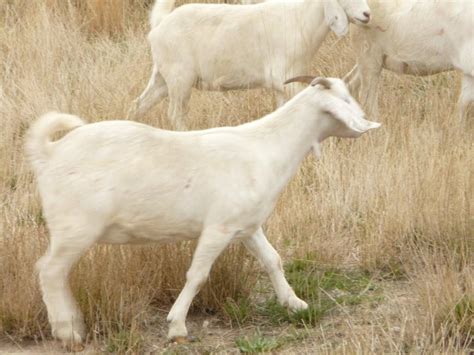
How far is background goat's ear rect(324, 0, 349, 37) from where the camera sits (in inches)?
301

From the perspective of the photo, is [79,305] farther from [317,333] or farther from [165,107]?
[165,107]

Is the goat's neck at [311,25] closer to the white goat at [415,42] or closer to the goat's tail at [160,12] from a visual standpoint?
the white goat at [415,42]

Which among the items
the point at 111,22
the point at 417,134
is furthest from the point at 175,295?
the point at 111,22

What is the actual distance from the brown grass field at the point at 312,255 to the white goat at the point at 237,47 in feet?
0.86

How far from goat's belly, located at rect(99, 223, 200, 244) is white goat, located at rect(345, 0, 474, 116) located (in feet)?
11.2

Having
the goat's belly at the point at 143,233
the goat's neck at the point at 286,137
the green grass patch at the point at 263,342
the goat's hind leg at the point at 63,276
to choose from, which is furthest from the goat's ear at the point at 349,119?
the goat's hind leg at the point at 63,276

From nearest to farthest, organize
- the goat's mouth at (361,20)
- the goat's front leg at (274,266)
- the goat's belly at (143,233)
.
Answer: the goat's belly at (143,233) < the goat's front leg at (274,266) < the goat's mouth at (361,20)

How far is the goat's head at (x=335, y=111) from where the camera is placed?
490 cm

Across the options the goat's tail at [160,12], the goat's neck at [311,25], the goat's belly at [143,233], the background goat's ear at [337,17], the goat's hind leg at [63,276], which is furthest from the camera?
the goat's tail at [160,12]

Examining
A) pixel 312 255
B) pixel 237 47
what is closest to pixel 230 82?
pixel 237 47

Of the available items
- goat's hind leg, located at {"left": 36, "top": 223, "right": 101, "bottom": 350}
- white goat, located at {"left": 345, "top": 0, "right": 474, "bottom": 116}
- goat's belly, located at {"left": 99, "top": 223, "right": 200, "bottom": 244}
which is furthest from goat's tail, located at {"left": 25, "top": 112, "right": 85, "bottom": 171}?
white goat, located at {"left": 345, "top": 0, "right": 474, "bottom": 116}

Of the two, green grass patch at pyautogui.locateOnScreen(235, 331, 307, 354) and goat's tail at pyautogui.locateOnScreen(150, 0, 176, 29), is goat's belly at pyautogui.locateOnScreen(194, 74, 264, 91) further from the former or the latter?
green grass patch at pyautogui.locateOnScreen(235, 331, 307, 354)

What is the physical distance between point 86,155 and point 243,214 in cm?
71

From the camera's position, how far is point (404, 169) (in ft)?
21.2
